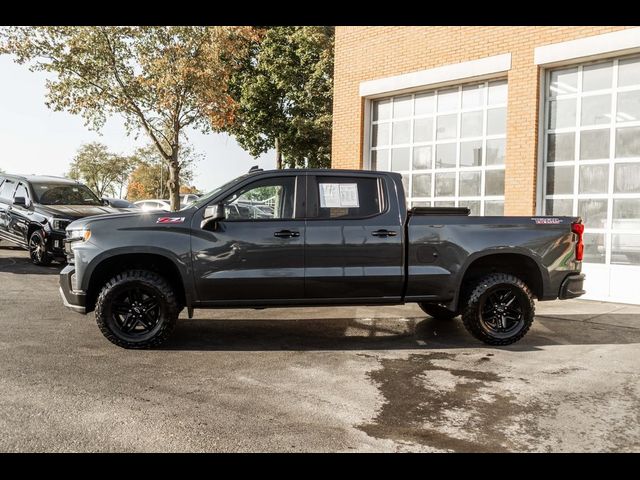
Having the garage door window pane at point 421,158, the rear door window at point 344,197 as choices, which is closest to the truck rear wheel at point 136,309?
the rear door window at point 344,197

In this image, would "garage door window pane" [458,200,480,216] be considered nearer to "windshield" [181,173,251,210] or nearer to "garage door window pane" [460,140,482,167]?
"garage door window pane" [460,140,482,167]

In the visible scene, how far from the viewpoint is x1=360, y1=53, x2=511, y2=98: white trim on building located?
1139 centimetres

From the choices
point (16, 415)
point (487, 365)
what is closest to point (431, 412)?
point (487, 365)

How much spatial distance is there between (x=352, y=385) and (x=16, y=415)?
8.61ft

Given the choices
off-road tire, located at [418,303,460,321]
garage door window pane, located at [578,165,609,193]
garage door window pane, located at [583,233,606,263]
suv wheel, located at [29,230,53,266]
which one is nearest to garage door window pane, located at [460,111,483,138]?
→ garage door window pane, located at [578,165,609,193]

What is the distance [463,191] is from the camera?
1224 cm

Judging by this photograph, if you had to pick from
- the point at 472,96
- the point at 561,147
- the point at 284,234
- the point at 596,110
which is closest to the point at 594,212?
the point at 561,147

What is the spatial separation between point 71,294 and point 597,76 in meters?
9.06

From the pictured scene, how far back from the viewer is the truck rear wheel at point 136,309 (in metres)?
6.30

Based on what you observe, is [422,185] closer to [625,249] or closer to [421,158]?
[421,158]

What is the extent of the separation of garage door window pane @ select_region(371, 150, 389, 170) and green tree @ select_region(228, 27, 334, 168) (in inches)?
786

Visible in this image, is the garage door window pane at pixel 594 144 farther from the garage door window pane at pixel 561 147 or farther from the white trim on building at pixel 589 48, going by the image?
the white trim on building at pixel 589 48

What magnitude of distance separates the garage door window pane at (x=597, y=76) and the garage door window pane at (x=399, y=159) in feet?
12.8

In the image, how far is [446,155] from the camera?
1246 cm
